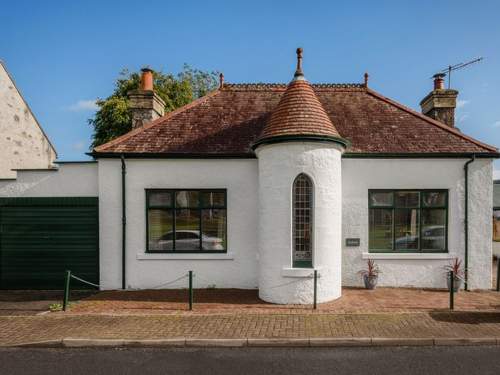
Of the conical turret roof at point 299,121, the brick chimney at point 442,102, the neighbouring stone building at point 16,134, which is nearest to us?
the conical turret roof at point 299,121

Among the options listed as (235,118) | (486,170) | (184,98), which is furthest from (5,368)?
(184,98)

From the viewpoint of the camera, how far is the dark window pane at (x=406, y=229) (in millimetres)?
10484

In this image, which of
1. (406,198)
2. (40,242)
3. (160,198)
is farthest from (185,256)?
(406,198)

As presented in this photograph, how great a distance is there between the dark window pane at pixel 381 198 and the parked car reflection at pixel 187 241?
494cm

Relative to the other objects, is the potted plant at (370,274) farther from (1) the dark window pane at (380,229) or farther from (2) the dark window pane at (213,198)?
(2) the dark window pane at (213,198)

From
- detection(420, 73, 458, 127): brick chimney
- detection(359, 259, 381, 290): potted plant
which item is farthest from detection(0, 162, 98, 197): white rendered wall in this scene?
detection(420, 73, 458, 127): brick chimney

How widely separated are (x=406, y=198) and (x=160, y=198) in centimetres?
774

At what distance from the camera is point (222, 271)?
1027cm

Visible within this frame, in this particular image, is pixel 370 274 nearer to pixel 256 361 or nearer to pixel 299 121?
pixel 299 121

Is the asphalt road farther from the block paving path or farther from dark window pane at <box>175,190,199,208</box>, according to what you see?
dark window pane at <box>175,190,199,208</box>

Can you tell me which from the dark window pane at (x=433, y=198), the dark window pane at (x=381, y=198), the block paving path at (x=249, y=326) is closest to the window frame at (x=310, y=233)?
the block paving path at (x=249, y=326)

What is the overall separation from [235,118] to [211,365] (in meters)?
8.29

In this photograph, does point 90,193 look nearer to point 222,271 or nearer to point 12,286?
point 12,286

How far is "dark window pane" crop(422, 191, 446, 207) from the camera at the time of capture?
10.4m
